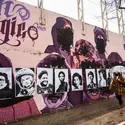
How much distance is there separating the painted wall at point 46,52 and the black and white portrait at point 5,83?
9cm

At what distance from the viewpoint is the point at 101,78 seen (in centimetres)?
1298

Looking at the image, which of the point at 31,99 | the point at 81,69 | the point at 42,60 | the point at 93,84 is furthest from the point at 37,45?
the point at 93,84

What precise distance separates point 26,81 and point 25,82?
0.18 ft

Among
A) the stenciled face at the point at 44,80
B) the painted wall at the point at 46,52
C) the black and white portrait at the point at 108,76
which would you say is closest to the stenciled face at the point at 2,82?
the painted wall at the point at 46,52

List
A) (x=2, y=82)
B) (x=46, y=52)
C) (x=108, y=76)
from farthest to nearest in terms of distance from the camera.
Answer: (x=108, y=76) < (x=46, y=52) < (x=2, y=82)

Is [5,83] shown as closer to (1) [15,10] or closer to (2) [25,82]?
(2) [25,82]

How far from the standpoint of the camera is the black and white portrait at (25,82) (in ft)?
26.5

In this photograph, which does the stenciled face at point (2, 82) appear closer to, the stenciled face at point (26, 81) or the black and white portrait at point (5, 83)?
the black and white portrait at point (5, 83)

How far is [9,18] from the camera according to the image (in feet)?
26.3

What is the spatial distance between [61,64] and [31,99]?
2259 mm

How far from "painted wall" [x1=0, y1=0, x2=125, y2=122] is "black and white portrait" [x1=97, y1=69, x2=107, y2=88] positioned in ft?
0.35

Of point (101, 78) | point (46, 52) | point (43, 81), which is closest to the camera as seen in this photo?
point (43, 81)

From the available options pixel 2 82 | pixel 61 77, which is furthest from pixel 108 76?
pixel 2 82

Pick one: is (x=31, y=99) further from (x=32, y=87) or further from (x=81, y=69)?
(x=81, y=69)
